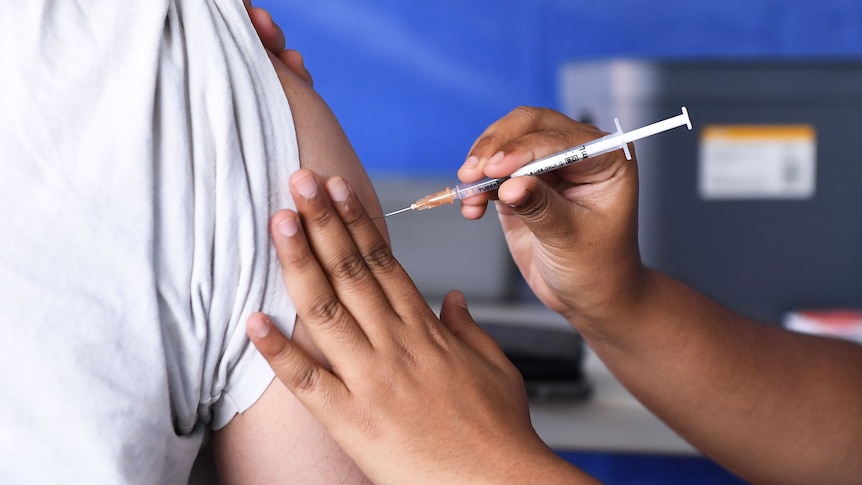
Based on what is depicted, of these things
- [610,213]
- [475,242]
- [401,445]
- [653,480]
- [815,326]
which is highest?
[610,213]

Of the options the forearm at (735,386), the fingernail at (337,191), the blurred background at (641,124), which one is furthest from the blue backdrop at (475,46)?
the fingernail at (337,191)

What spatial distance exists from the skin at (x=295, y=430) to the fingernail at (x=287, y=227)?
6cm

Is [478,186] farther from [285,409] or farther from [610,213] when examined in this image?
[285,409]

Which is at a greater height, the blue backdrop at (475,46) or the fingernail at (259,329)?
the blue backdrop at (475,46)

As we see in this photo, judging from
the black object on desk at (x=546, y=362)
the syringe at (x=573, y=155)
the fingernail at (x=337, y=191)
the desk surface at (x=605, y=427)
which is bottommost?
the desk surface at (x=605, y=427)

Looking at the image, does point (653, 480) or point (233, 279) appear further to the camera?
point (653, 480)

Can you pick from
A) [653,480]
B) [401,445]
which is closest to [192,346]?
[401,445]

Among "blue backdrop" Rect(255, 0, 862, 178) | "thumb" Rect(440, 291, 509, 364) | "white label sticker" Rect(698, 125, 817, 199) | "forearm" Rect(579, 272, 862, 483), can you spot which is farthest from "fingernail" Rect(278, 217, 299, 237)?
"blue backdrop" Rect(255, 0, 862, 178)

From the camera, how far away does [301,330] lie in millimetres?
731

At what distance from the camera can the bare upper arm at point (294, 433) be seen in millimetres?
721

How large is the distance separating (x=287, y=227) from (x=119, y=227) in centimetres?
12

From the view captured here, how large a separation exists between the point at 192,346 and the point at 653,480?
7.06ft

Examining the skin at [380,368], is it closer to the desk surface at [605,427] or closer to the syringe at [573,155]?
the syringe at [573,155]

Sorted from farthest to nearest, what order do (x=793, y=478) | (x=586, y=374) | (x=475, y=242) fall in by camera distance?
(x=475, y=242), (x=586, y=374), (x=793, y=478)
